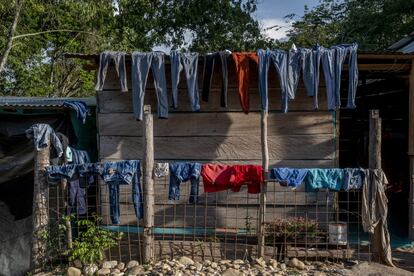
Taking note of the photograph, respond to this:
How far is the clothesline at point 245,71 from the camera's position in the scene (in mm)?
6676

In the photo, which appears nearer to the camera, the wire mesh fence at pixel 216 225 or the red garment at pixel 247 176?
the red garment at pixel 247 176

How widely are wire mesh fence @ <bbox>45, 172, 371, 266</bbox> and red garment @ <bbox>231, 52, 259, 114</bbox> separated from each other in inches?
54.4

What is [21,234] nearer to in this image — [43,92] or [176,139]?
[176,139]

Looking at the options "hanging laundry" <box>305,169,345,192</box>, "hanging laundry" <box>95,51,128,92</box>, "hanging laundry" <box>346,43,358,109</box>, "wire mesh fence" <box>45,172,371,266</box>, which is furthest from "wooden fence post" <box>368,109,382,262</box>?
"hanging laundry" <box>95,51,128,92</box>

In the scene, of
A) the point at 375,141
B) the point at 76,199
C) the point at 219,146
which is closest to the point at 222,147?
the point at 219,146

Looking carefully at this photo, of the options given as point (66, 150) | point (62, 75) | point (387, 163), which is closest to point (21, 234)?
point (66, 150)

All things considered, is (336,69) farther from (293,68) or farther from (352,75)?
(293,68)

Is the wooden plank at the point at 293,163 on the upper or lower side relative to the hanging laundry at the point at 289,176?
upper

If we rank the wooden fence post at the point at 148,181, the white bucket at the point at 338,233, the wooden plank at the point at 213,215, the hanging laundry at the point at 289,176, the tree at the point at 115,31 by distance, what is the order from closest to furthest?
the hanging laundry at the point at 289,176, the wooden fence post at the point at 148,181, the white bucket at the point at 338,233, the wooden plank at the point at 213,215, the tree at the point at 115,31

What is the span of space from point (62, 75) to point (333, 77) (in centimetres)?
1391

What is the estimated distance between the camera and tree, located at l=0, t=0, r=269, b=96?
50.0ft

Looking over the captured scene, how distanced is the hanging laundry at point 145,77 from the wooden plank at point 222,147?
56 cm

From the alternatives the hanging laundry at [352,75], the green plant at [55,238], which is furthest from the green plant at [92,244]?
the hanging laundry at [352,75]

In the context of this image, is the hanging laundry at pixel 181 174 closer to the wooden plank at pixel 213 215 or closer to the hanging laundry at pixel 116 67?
the wooden plank at pixel 213 215
